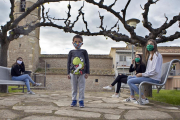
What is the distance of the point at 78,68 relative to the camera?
359cm

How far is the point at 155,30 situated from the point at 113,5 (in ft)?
5.58

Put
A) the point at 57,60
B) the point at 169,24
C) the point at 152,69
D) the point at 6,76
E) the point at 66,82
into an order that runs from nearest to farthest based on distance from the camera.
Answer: the point at 152,69 → the point at 169,24 → the point at 6,76 → the point at 66,82 → the point at 57,60

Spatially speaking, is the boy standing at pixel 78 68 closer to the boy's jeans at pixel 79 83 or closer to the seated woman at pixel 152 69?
the boy's jeans at pixel 79 83

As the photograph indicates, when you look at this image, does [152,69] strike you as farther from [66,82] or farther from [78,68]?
[66,82]

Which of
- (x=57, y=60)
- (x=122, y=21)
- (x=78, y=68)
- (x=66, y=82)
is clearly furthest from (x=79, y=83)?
(x=57, y=60)

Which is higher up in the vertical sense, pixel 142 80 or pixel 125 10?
pixel 125 10

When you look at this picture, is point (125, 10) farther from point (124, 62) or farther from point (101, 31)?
point (124, 62)

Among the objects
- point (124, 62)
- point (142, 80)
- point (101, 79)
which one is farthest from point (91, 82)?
point (142, 80)

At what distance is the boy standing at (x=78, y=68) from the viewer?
11.8 ft

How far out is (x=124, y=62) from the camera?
27.5 m

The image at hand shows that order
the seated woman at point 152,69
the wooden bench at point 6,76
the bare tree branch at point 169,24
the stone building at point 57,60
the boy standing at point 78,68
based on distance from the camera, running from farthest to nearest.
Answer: the stone building at point 57,60
the bare tree branch at point 169,24
the wooden bench at point 6,76
the seated woman at point 152,69
the boy standing at point 78,68

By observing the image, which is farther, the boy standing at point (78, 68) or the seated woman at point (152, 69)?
the seated woman at point (152, 69)

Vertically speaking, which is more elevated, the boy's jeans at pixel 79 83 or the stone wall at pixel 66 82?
the boy's jeans at pixel 79 83

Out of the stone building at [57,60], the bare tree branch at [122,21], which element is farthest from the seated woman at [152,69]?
the stone building at [57,60]
